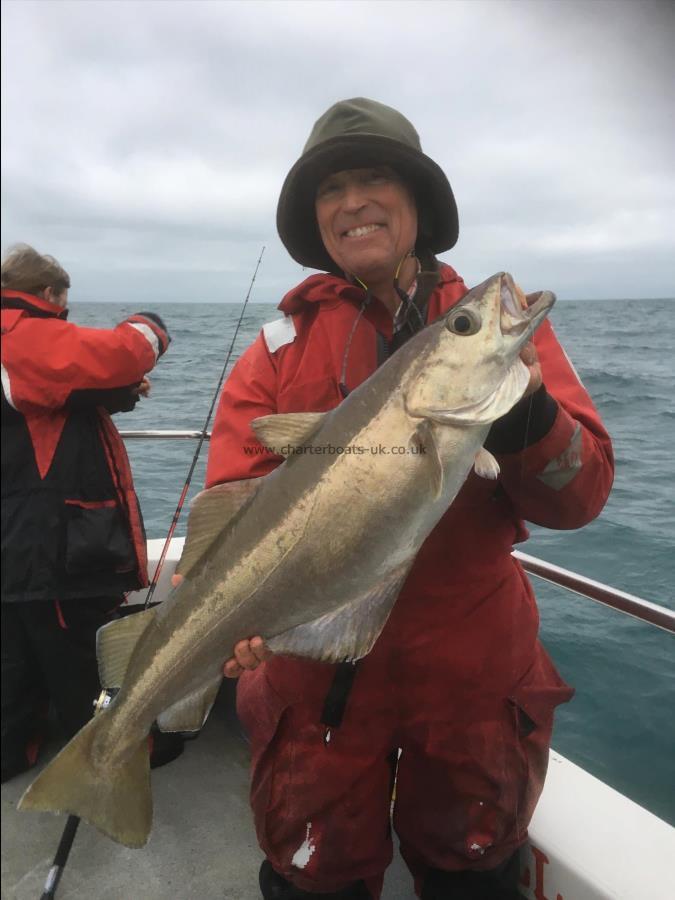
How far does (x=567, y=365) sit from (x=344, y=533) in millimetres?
1012

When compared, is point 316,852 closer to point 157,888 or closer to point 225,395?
point 157,888

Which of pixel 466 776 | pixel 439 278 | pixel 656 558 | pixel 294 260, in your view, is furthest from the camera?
pixel 656 558

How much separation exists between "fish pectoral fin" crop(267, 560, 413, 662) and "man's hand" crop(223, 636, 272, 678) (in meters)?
0.04

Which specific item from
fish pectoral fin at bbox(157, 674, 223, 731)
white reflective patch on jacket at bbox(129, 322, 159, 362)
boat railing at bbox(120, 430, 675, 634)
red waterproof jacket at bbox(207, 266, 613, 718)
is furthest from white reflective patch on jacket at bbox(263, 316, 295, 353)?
boat railing at bbox(120, 430, 675, 634)

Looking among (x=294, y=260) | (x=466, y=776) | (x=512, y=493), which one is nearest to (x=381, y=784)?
(x=466, y=776)

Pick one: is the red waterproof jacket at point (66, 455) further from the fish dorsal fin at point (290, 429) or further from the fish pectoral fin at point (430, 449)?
the fish pectoral fin at point (430, 449)

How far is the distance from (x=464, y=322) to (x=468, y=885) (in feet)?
7.31

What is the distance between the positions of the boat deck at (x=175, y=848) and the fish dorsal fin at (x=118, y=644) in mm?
621

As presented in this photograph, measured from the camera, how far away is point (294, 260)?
3.10m

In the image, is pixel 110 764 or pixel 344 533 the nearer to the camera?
pixel 344 533

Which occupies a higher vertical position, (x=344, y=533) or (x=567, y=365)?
(x=567, y=365)

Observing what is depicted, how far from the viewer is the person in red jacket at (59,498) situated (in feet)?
9.87

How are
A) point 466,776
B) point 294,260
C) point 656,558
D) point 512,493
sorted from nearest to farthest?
point 512,493 → point 466,776 → point 294,260 → point 656,558

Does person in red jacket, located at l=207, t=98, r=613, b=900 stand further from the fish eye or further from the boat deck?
the boat deck
